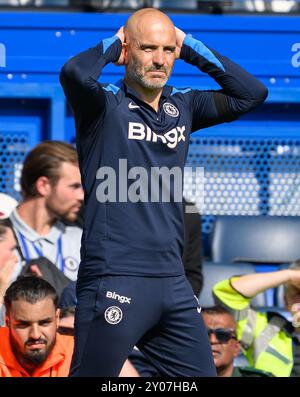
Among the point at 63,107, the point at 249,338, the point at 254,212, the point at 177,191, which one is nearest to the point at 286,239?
the point at 254,212

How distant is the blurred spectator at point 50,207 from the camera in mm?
5070

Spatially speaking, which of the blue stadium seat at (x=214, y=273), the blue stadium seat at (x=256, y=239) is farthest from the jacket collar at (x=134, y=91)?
the blue stadium seat at (x=256, y=239)

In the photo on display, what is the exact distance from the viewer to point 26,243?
16.6 ft

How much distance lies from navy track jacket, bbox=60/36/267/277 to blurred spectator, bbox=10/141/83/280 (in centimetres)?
154

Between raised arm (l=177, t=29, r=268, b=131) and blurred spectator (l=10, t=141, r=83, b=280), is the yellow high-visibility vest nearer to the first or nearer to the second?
blurred spectator (l=10, t=141, r=83, b=280)

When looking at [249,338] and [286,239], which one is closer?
[249,338]

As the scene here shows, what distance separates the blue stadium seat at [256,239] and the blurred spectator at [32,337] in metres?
1.76

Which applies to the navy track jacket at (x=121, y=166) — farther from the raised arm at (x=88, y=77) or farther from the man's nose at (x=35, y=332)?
the man's nose at (x=35, y=332)

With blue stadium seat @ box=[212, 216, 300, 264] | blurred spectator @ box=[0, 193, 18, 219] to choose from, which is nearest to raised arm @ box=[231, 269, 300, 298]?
blue stadium seat @ box=[212, 216, 300, 264]

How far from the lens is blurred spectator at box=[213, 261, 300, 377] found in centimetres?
484

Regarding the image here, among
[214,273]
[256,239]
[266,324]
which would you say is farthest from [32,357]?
[256,239]

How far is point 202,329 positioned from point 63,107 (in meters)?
2.49

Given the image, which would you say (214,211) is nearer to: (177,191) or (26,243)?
(26,243)

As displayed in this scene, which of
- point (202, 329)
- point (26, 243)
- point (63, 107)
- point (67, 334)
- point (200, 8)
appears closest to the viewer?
point (202, 329)
